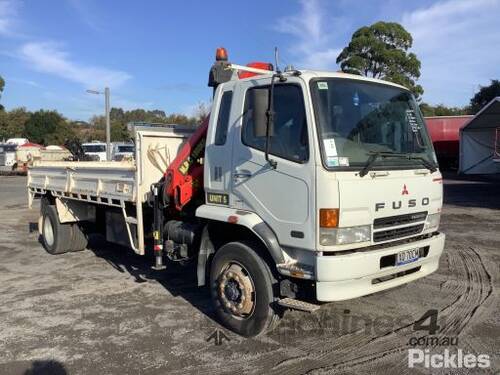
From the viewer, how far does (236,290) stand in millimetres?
5109

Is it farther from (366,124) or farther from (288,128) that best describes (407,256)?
(288,128)

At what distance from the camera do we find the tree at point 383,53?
35.1 metres

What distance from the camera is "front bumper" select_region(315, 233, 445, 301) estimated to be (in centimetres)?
434

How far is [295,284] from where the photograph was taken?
4.71 meters

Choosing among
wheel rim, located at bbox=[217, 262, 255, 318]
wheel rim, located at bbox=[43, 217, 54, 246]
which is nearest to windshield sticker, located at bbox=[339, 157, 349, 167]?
wheel rim, located at bbox=[217, 262, 255, 318]

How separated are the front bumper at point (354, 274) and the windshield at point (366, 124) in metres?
0.80

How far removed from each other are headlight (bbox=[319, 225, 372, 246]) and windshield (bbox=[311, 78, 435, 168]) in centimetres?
56

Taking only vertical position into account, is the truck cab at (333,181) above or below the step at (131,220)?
above

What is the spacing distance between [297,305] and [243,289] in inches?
26.2

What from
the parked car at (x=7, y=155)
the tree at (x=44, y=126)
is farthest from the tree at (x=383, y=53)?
the tree at (x=44, y=126)

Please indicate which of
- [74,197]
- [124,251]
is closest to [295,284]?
[74,197]

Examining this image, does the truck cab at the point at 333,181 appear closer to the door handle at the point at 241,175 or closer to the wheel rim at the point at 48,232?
the door handle at the point at 241,175

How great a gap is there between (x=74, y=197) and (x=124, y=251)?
176cm

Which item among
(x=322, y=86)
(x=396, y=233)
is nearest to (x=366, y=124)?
(x=322, y=86)
